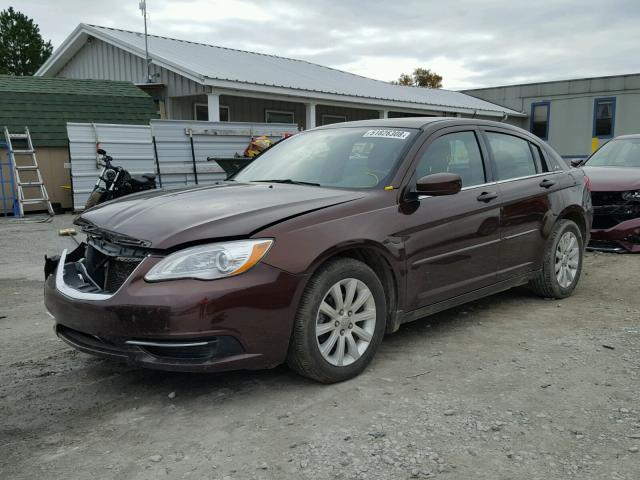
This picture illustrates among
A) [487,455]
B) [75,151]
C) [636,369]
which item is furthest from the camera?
[75,151]

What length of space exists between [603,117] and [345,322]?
73.9ft

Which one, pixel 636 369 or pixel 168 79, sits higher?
pixel 168 79

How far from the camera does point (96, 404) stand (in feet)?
11.0

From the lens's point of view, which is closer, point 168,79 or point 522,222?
point 522,222

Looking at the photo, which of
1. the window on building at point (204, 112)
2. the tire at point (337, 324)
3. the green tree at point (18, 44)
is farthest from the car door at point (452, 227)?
the green tree at point (18, 44)

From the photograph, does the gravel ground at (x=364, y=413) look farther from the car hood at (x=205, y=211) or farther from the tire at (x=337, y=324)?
the car hood at (x=205, y=211)

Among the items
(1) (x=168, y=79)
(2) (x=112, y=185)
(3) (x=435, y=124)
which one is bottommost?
(2) (x=112, y=185)

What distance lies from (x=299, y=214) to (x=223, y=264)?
1.85 ft

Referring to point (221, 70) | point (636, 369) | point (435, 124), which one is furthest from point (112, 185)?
point (636, 369)

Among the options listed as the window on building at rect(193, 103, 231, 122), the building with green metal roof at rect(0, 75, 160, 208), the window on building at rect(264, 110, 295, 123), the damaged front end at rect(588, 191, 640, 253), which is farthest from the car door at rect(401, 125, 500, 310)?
the window on building at rect(264, 110, 295, 123)

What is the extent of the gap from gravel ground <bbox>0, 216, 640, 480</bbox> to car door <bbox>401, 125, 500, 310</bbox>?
1.48 feet

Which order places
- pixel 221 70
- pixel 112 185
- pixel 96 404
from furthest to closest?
pixel 221 70
pixel 112 185
pixel 96 404

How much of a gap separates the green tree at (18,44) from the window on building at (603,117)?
3894cm

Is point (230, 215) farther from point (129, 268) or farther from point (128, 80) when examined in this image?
point (128, 80)
